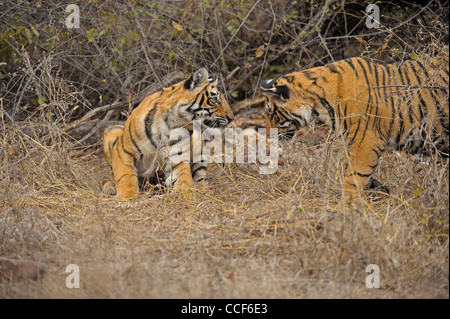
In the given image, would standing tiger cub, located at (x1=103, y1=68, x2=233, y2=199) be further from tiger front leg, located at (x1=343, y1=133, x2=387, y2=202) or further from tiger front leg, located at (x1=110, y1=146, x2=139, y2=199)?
tiger front leg, located at (x1=343, y1=133, x2=387, y2=202)

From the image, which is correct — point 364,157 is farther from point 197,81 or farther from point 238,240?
point 197,81

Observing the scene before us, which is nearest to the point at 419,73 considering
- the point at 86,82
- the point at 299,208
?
the point at 299,208

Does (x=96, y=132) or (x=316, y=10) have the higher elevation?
(x=316, y=10)

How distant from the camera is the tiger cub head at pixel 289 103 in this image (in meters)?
4.79

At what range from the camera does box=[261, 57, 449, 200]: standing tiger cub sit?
4.32m

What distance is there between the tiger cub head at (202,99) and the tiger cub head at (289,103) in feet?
2.72

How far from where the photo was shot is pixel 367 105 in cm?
452

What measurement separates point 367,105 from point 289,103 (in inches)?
27.0

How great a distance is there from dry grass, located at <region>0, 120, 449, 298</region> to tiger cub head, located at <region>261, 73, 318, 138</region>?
0.87 ft

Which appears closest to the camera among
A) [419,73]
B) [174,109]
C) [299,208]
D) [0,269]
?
[0,269]

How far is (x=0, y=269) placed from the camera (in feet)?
11.5

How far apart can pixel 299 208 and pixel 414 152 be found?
129 centimetres

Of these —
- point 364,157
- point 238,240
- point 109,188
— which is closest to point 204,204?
point 238,240
